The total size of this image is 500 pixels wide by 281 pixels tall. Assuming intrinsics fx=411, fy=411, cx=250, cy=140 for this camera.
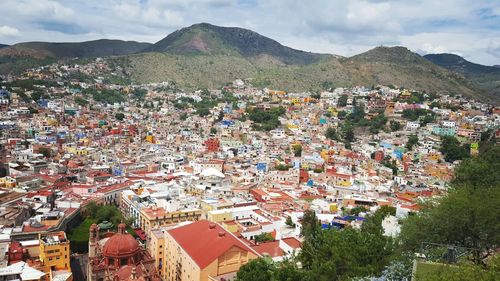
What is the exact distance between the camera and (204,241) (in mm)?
21234

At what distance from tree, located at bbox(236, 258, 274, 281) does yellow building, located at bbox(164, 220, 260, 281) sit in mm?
2769

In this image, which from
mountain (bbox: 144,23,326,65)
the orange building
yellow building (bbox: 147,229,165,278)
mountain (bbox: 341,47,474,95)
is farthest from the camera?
mountain (bbox: 144,23,326,65)

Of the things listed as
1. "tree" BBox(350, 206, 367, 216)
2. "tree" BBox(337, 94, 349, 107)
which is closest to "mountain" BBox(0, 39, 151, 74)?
"tree" BBox(337, 94, 349, 107)

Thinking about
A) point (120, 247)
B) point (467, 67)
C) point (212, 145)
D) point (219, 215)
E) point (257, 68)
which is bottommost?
point (219, 215)

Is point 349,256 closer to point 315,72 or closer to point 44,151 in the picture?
point 44,151

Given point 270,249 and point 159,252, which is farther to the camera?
point 159,252

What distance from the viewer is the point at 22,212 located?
30.8 m

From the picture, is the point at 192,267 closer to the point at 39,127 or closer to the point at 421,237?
the point at 421,237

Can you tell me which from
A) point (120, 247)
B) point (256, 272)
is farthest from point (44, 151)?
point (256, 272)

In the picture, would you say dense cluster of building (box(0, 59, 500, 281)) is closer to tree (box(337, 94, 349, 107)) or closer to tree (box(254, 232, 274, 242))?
tree (box(254, 232, 274, 242))

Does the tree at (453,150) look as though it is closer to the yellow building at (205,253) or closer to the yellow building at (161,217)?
the yellow building at (161,217)

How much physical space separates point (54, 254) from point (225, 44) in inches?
5982

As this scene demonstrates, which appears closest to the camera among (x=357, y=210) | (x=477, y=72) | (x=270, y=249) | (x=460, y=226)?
(x=460, y=226)

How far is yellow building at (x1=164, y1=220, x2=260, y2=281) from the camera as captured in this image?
1958 cm
